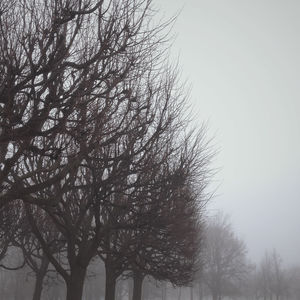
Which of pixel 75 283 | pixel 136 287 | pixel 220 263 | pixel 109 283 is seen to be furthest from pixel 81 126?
pixel 220 263

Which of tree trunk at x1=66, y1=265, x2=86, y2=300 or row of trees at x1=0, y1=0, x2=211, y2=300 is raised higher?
row of trees at x1=0, y1=0, x2=211, y2=300

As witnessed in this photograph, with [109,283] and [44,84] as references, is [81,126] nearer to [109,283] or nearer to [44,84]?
[44,84]

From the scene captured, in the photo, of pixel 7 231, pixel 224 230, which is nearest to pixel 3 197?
pixel 7 231

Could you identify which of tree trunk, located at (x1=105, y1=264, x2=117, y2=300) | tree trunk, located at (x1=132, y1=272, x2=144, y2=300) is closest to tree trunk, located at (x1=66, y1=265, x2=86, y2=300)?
tree trunk, located at (x1=105, y1=264, x2=117, y2=300)

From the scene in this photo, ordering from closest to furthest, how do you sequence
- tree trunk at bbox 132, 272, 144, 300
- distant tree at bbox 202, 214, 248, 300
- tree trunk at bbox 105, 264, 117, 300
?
tree trunk at bbox 105, 264, 117, 300
tree trunk at bbox 132, 272, 144, 300
distant tree at bbox 202, 214, 248, 300

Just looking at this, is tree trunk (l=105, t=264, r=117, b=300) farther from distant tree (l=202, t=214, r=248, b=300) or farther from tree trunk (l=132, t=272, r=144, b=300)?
distant tree (l=202, t=214, r=248, b=300)

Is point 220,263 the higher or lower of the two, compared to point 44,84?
lower

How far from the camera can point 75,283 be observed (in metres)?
9.30

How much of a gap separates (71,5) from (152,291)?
122 ft

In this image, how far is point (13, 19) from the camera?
5.95 m

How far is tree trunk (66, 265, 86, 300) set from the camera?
30.2 feet

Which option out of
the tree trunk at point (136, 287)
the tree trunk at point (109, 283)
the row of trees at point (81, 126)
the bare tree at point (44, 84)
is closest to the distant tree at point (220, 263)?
the tree trunk at point (136, 287)

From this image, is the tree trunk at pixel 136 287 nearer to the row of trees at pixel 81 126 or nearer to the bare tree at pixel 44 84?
the row of trees at pixel 81 126

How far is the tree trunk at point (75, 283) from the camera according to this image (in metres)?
9.22
